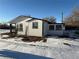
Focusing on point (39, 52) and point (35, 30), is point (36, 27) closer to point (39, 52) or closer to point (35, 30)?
point (35, 30)

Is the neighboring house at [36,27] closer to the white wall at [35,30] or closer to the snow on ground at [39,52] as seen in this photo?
the white wall at [35,30]

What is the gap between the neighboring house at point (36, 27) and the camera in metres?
22.0

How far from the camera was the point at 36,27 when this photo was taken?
22.3 metres

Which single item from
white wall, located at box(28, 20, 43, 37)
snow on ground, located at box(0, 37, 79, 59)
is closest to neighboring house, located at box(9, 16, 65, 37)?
white wall, located at box(28, 20, 43, 37)

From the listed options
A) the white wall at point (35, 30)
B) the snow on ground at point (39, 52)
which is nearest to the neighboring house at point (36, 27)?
the white wall at point (35, 30)

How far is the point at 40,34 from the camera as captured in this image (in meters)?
22.0

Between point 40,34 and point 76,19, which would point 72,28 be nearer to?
point 76,19

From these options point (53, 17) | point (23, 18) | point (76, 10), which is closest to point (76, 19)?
point (76, 10)

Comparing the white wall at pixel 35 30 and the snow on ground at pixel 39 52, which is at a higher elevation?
the white wall at pixel 35 30

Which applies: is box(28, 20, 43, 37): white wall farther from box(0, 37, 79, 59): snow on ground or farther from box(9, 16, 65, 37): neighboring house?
box(0, 37, 79, 59): snow on ground

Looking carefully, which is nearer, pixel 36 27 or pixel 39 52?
pixel 39 52

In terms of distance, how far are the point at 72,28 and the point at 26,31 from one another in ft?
78.7

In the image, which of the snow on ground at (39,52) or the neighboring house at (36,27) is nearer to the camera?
the snow on ground at (39,52)

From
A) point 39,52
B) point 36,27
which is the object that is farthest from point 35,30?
point 39,52
